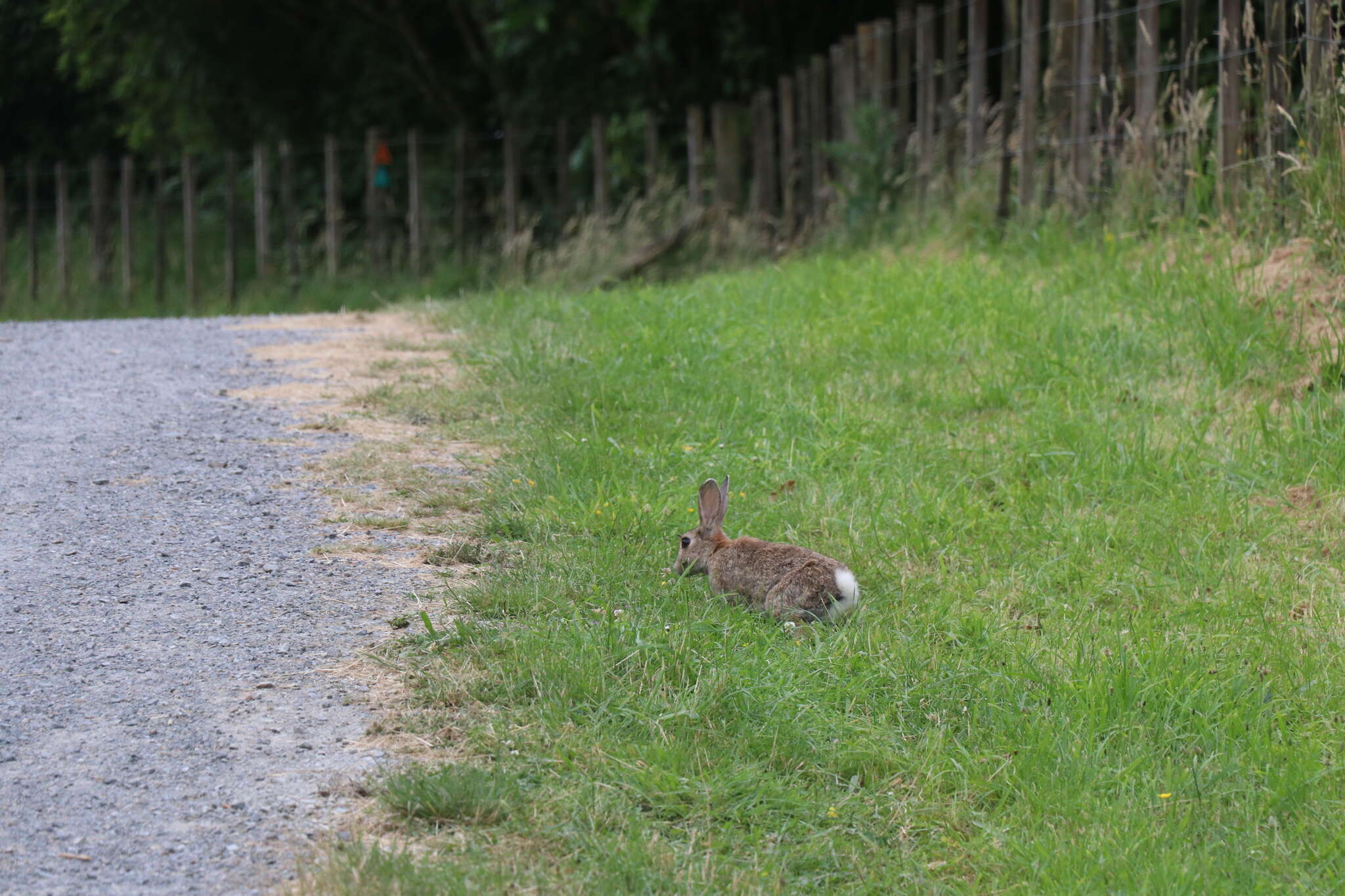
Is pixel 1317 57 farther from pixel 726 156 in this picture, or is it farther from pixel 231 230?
pixel 231 230

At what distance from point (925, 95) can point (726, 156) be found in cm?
341

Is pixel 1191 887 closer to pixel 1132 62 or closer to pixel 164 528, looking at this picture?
pixel 164 528

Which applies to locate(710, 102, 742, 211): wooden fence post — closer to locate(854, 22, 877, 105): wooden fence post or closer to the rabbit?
locate(854, 22, 877, 105): wooden fence post

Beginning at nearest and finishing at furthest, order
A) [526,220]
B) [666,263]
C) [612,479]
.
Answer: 1. [612,479]
2. [666,263]
3. [526,220]

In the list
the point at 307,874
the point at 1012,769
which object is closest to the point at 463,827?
the point at 307,874

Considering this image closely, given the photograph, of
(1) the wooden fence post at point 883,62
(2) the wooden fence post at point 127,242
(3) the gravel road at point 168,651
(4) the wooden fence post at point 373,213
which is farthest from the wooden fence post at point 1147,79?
(2) the wooden fence post at point 127,242

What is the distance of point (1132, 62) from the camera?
454 inches

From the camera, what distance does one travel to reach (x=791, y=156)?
1448 centimetres

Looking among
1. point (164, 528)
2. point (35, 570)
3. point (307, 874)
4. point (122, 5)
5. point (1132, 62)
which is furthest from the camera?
point (122, 5)

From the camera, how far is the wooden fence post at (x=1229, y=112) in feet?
24.9

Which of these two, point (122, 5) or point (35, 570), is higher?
point (122, 5)

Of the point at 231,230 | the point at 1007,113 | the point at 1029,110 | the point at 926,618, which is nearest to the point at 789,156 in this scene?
the point at 1007,113

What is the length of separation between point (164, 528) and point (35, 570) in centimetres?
51

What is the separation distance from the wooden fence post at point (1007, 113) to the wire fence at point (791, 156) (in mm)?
20
